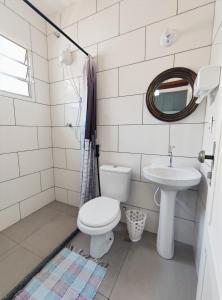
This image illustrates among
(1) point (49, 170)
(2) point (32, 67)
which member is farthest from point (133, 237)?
(2) point (32, 67)

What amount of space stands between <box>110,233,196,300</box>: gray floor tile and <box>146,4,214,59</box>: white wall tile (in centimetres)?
191

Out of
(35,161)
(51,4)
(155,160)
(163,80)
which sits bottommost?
(35,161)

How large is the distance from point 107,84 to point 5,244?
1.98 meters

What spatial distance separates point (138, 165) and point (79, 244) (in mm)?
1027

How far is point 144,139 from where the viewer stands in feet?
5.19

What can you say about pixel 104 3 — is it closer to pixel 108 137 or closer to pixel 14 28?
pixel 14 28

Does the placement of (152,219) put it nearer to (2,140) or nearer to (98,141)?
(98,141)

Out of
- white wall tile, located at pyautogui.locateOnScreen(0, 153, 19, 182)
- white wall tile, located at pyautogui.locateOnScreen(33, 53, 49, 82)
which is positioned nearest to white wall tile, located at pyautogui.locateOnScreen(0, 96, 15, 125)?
white wall tile, located at pyautogui.locateOnScreen(0, 153, 19, 182)

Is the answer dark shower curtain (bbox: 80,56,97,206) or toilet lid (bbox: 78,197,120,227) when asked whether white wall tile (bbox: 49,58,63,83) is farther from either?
toilet lid (bbox: 78,197,120,227)

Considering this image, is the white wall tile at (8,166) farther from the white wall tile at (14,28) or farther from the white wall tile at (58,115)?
the white wall tile at (14,28)

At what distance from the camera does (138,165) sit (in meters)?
1.65

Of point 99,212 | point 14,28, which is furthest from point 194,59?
point 14,28

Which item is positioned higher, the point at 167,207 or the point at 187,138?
the point at 187,138

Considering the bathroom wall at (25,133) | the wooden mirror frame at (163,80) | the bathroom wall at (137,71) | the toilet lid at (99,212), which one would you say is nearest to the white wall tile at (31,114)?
the bathroom wall at (25,133)
